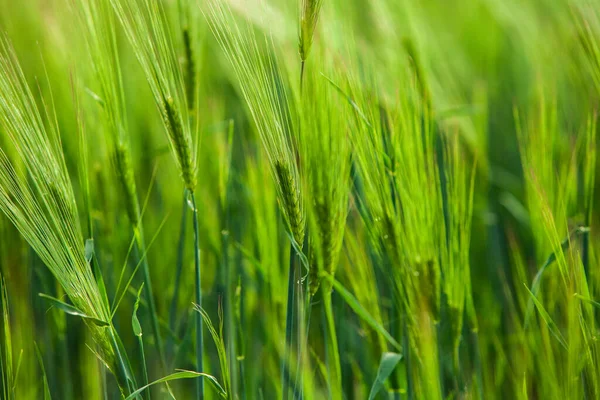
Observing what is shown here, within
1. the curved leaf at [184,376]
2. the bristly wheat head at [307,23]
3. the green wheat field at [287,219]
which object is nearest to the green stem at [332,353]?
the green wheat field at [287,219]

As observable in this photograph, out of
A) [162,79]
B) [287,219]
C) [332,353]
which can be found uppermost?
[162,79]

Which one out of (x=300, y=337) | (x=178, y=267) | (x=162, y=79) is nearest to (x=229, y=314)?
(x=178, y=267)

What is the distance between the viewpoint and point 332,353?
627 mm

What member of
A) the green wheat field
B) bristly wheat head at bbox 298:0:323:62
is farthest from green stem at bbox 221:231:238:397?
bristly wheat head at bbox 298:0:323:62

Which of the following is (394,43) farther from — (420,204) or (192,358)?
(192,358)

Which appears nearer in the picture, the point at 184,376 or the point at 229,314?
the point at 184,376

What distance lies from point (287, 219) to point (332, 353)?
164 mm

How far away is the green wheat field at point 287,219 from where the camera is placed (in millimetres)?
565

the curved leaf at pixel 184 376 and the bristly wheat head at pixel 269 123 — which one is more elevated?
the bristly wheat head at pixel 269 123

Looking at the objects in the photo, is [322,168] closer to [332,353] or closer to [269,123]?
[269,123]

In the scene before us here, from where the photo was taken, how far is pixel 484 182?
1020mm

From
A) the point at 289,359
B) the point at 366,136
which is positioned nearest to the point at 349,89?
the point at 366,136

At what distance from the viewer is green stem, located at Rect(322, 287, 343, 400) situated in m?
0.57

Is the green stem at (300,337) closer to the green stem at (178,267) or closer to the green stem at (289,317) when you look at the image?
the green stem at (289,317)
